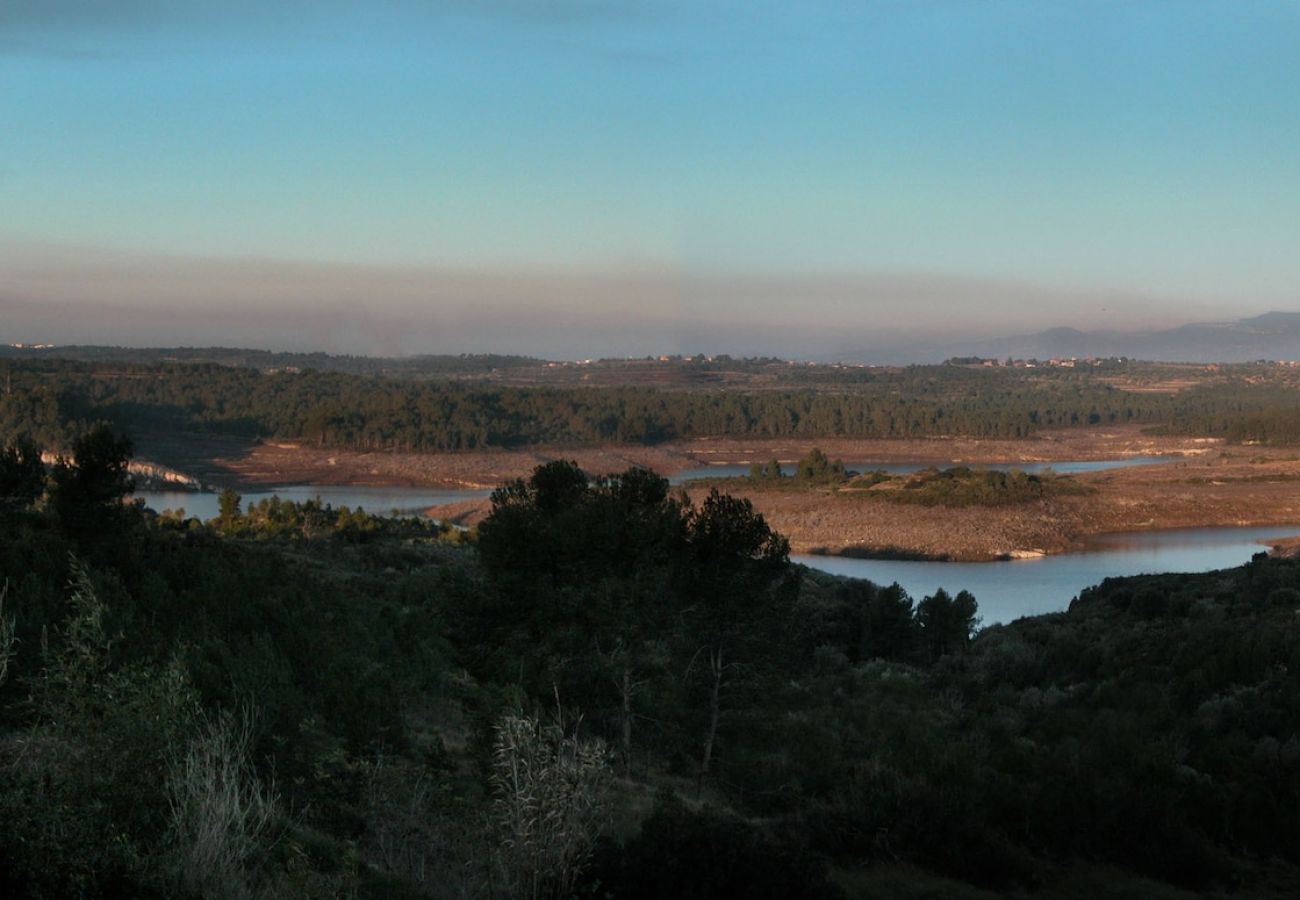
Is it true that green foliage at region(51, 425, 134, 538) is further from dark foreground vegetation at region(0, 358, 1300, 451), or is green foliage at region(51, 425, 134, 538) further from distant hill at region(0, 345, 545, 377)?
distant hill at region(0, 345, 545, 377)

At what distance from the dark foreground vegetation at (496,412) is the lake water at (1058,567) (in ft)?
98.9

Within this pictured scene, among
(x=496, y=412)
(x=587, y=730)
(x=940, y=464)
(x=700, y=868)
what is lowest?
(x=587, y=730)

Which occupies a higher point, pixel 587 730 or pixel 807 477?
pixel 807 477

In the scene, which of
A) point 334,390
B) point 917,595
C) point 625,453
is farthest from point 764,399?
point 917,595

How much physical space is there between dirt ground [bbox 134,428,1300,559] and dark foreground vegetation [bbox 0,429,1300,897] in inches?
885

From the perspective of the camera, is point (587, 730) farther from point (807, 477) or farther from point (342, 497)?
point (342, 497)

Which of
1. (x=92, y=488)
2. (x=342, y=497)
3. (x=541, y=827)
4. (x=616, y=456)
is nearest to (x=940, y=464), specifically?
(x=616, y=456)

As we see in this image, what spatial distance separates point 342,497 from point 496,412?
23730mm

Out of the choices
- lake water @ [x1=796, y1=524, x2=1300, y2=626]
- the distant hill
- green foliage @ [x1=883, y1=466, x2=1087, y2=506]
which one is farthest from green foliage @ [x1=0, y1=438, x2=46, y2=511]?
the distant hill

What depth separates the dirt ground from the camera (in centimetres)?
4094

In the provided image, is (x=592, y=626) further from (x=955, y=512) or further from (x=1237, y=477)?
(x=1237, y=477)

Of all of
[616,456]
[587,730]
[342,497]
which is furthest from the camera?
[616,456]

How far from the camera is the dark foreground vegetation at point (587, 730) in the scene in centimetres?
495

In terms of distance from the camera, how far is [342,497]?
54.8 metres
